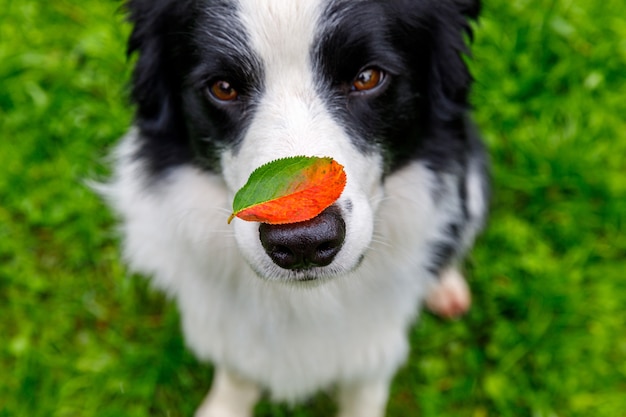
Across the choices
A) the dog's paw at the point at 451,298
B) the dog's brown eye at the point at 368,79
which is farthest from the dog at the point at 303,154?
the dog's paw at the point at 451,298

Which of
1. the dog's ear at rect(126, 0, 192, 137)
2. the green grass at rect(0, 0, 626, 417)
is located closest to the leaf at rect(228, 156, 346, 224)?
the dog's ear at rect(126, 0, 192, 137)

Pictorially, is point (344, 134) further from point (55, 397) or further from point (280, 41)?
point (55, 397)

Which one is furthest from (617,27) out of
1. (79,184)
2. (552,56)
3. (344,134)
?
(79,184)

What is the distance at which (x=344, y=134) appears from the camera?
2.00m

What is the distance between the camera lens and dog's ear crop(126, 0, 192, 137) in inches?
85.8

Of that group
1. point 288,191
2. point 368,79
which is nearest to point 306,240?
point 288,191

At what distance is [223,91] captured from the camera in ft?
6.83

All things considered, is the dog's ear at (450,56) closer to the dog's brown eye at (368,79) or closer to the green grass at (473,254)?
the dog's brown eye at (368,79)

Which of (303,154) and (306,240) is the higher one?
(303,154)

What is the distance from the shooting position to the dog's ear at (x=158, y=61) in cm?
218

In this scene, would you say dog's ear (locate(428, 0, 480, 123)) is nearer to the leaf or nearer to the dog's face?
the dog's face

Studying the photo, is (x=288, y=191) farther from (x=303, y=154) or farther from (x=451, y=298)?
(x=451, y=298)

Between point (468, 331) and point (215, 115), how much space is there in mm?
1750

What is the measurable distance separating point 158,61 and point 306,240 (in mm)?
876
